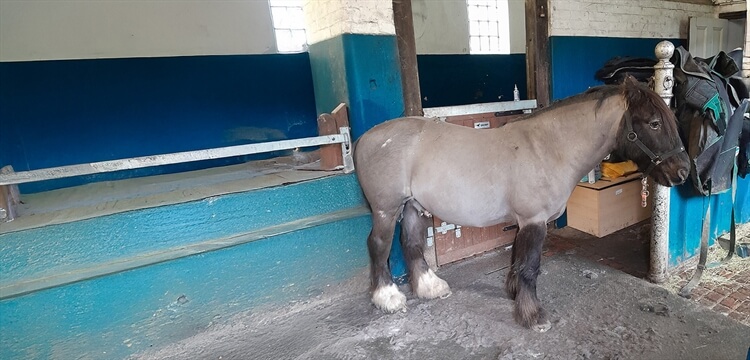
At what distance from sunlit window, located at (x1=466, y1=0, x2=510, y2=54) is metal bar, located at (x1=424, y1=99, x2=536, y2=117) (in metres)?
4.24

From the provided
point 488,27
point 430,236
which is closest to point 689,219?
point 430,236

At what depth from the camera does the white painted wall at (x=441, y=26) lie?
6.79m

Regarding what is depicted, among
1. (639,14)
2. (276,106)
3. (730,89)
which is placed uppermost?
(639,14)

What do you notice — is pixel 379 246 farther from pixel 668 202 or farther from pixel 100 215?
pixel 668 202

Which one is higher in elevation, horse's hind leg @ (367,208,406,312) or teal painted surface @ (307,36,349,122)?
teal painted surface @ (307,36,349,122)

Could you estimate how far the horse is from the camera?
208 centimetres

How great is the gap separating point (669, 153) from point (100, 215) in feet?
10.8

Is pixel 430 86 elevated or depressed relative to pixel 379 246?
elevated

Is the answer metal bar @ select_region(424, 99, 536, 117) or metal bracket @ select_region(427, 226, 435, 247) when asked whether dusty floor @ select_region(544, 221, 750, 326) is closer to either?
metal bracket @ select_region(427, 226, 435, 247)

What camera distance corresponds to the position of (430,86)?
557 centimetres

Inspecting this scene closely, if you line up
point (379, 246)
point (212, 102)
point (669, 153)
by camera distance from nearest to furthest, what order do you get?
1. point (669, 153)
2. point (379, 246)
3. point (212, 102)

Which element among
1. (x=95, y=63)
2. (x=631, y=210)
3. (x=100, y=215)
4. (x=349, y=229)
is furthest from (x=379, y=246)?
(x=95, y=63)

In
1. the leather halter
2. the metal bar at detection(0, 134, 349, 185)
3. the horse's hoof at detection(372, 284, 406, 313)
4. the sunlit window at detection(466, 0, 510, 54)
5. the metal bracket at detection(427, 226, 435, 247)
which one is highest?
the sunlit window at detection(466, 0, 510, 54)


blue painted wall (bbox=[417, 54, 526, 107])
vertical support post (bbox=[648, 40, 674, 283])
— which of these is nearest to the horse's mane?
vertical support post (bbox=[648, 40, 674, 283])
